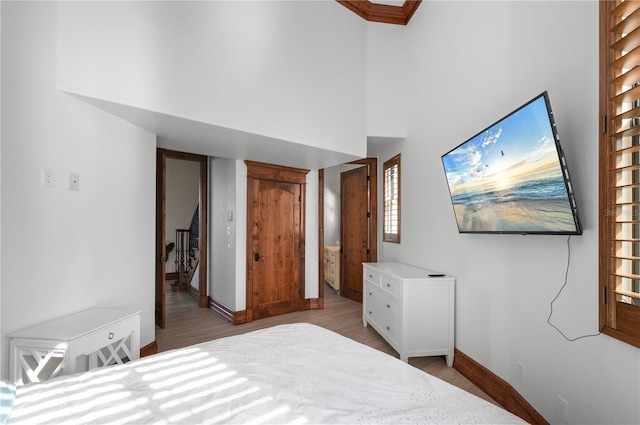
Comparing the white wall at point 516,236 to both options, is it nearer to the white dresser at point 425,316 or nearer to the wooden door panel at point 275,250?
the white dresser at point 425,316

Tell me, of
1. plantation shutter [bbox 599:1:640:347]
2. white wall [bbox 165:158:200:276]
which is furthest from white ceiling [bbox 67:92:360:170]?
white wall [bbox 165:158:200:276]

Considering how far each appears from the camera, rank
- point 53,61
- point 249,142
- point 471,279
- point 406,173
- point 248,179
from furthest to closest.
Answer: point 248,179, point 406,173, point 249,142, point 471,279, point 53,61

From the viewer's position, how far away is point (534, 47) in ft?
6.24

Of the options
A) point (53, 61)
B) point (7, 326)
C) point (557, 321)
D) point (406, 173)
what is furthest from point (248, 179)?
point (557, 321)

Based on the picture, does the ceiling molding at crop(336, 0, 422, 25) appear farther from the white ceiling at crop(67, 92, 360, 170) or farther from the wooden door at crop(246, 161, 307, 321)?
the wooden door at crop(246, 161, 307, 321)

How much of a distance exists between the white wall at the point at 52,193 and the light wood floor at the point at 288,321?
107cm

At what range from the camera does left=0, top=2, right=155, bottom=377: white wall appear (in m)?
1.66

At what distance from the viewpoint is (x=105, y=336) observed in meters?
1.90

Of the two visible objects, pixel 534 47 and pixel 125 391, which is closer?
pixel 125 391

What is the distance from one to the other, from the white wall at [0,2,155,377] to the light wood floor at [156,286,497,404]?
1071 millimetres

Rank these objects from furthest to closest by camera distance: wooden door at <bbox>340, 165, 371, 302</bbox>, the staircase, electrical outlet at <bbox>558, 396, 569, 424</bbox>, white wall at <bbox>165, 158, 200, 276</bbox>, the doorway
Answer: white wall at <bbox>165, 158, 200, 276</bbox> → the staircase → wooden door at <bbox>340, 165, 371, 302</bbox> → the doorway → electrical outlet at <bbox>558, 396, 569, 424</bbox>

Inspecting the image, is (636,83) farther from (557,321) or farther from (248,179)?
(248,179)

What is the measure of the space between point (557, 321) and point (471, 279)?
88cm

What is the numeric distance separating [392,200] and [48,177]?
11.6 ft
